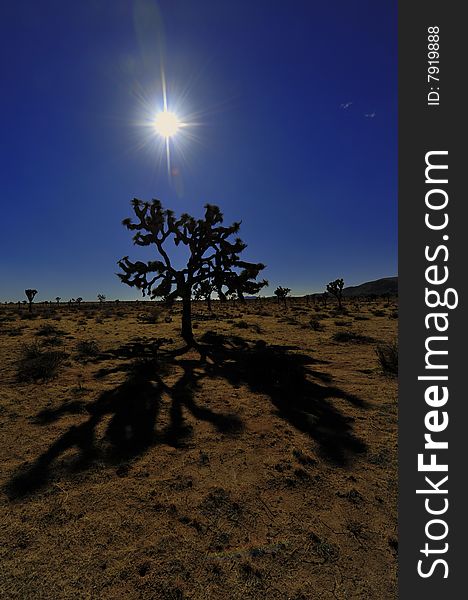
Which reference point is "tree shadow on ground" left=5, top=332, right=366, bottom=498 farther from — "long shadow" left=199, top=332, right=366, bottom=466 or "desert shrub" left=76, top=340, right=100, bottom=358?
"desert shrub" left=76, top=340, right=100, bottom=358

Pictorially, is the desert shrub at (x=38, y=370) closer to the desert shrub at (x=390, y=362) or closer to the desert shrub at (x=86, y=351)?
the desert shrub at (x=86, y=351)

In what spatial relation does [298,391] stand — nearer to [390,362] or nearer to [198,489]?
[390,362]

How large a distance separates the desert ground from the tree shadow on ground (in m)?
0.04

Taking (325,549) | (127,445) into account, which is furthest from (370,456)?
(127,445)

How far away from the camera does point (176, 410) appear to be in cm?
658

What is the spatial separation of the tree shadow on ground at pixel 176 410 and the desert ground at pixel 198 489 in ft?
0.13

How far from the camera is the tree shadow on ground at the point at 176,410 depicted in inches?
185

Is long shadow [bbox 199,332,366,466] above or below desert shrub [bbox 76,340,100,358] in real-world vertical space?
below

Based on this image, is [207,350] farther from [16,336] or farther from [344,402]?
[16,336]

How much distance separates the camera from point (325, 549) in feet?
9.50

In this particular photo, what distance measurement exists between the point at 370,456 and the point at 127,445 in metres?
3.90

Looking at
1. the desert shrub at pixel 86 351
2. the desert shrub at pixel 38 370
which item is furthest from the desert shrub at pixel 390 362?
the desert shrub at pixel 86 351

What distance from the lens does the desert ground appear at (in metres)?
2.62

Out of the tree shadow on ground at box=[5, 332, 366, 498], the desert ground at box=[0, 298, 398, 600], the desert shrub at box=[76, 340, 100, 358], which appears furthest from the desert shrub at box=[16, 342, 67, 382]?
the desert shrub at box=[76, 340, 100, 358]
